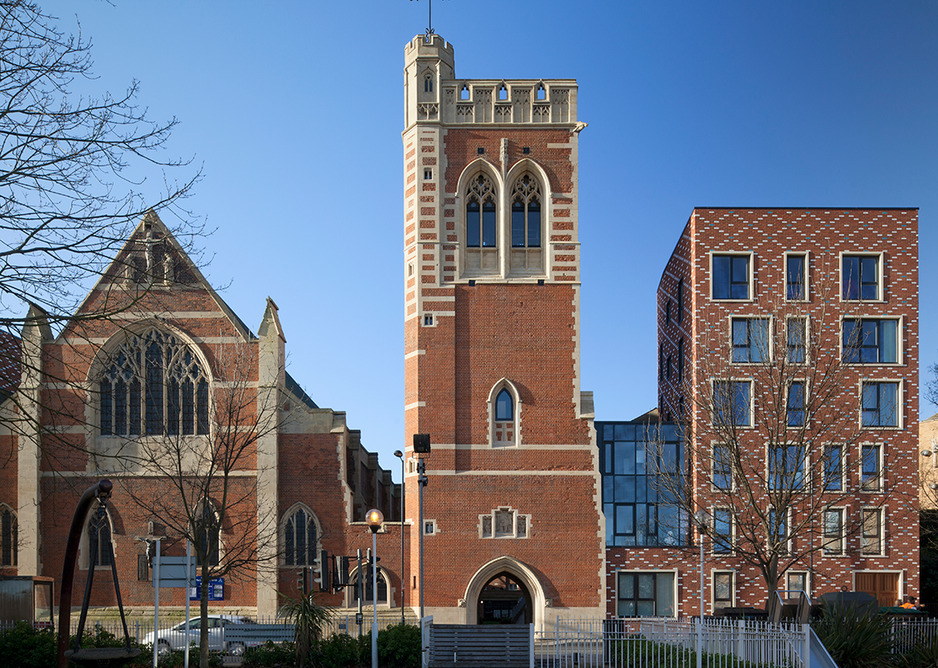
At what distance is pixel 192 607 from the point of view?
3834 centimetres

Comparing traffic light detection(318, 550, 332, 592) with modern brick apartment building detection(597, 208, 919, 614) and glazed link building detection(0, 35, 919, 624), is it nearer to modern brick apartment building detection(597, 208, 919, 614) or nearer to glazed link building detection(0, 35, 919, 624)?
glazed link building detection(0, 35, 919, 624)

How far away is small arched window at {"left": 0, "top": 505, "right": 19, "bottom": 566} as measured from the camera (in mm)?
38750

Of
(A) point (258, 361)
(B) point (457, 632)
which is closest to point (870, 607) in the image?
(B) point (457, 632)

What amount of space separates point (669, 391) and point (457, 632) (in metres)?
18.5

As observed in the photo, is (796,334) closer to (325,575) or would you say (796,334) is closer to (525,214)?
(525,214)

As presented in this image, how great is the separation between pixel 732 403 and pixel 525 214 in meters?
12.3

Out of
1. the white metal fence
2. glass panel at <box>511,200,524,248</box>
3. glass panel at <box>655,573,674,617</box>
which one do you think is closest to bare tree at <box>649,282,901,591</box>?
glass panel at <box>655,573,674,617</box>

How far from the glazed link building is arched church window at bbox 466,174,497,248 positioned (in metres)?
0.08

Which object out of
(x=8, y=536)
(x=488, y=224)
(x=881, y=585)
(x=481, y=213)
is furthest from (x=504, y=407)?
(x=8, y=536)

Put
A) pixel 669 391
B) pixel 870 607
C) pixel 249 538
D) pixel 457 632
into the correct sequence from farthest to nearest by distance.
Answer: pixel 669 391 < pixel 249 538 < pixel 457 632 < pixel 870 607

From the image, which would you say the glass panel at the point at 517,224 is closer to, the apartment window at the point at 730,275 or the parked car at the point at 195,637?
the apartment window at the point at 730,275

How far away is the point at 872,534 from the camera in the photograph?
40750 millimetres

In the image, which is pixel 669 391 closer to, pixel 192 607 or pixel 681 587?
pixel 681 587

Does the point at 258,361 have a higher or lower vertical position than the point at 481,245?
lower
